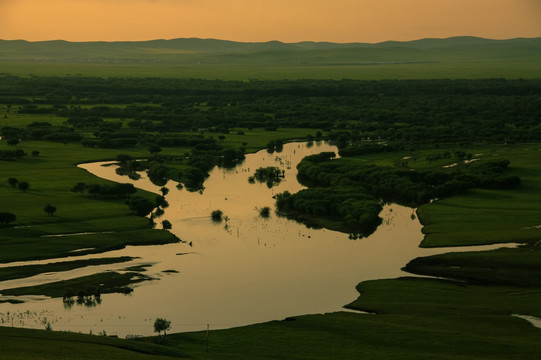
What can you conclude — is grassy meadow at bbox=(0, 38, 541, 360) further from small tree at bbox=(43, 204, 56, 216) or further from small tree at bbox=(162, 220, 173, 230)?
small tree at bbox=(162, 220, 173, 230)

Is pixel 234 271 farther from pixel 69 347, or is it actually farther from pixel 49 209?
pixel 49 209

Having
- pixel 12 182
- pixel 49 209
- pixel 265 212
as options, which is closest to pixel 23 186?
pixel 12 182

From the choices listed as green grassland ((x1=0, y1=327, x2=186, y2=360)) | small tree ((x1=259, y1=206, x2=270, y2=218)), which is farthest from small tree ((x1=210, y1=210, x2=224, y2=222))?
green grassland ((x1=0, y1=327, x2=186, y2=360))

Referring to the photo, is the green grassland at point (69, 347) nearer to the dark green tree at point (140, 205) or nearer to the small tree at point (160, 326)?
the small tree at point (160, 326)

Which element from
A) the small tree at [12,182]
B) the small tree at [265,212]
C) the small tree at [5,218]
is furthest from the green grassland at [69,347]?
the small tree at [12,182]

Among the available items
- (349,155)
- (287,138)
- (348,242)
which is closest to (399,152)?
(349,155)

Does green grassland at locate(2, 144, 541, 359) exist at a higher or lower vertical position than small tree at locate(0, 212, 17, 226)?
lower

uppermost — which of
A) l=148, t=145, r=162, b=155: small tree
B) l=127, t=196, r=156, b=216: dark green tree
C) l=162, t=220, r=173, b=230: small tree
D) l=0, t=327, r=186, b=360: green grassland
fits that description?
l=148, t=145, r=162, b=155: small tree

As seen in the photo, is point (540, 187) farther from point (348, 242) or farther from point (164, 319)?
point (164, 319)
